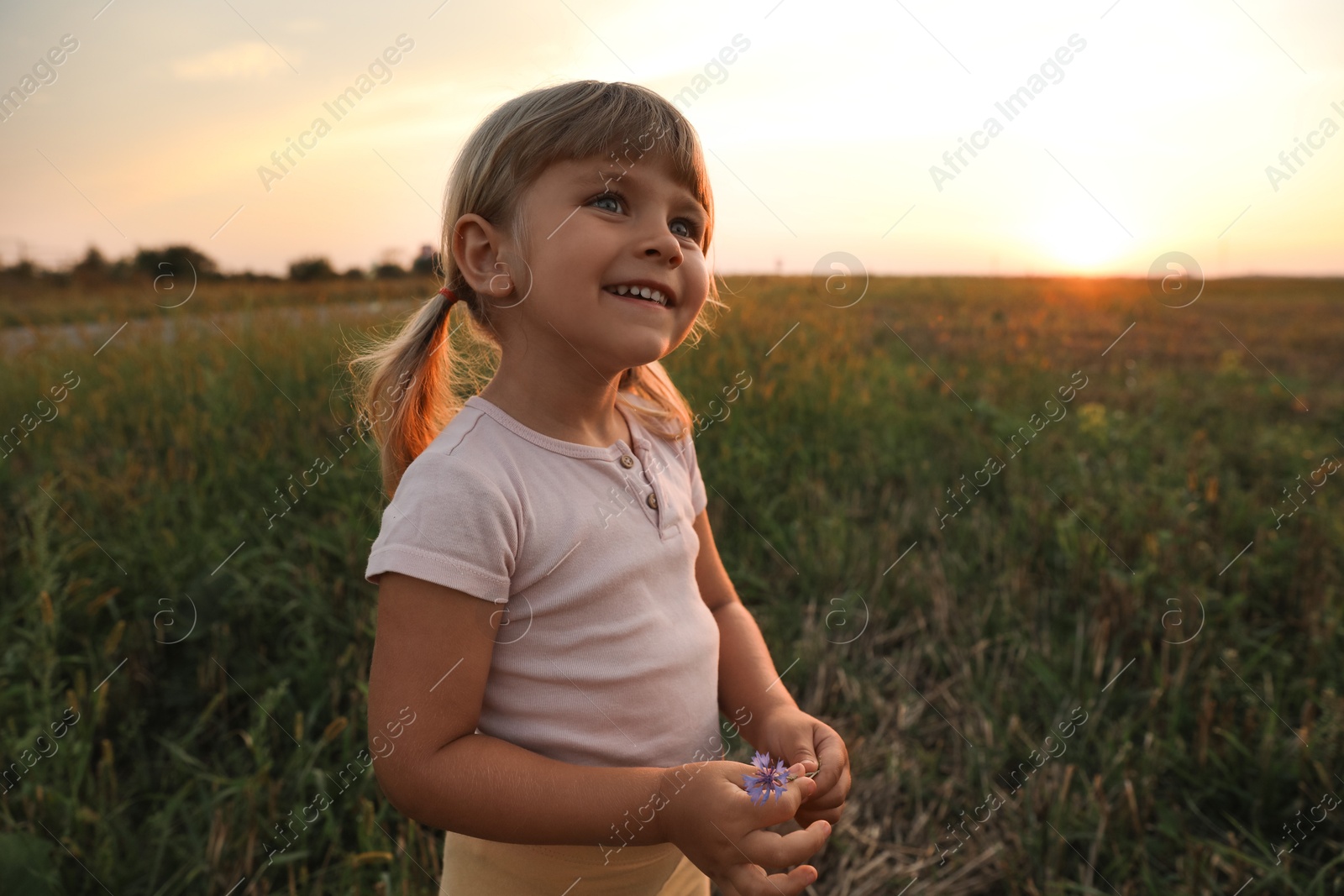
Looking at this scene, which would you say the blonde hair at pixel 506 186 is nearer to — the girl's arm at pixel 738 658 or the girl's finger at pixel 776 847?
the girl's arm at pixel 738 658

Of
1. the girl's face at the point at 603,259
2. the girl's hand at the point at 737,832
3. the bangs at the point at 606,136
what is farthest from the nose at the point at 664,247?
the girl's hand at the point at 737,832

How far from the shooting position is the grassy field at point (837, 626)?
6.56 feet

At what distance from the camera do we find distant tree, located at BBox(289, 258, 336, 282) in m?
16.2

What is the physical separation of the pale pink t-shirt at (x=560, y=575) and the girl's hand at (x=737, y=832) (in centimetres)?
18

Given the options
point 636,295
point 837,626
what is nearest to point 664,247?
point 636,295

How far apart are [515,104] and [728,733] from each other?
1.81 metres

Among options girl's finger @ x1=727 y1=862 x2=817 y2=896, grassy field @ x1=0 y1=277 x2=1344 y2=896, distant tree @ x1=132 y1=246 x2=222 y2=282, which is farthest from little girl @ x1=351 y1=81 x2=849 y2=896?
distant tree @ x1=132 y1=246 x2=222 y2=282

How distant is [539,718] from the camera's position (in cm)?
110

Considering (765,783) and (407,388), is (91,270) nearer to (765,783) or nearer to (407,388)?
(407,388)

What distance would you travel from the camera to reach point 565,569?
109cm

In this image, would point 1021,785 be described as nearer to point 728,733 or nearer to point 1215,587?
point 728,733

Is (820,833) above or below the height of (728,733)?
above

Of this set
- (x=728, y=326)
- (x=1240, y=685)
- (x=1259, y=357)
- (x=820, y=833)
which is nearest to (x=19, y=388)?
(x=728, y=326)

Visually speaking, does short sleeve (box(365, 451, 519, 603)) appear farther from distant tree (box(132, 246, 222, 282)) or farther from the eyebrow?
distant tree (box(132, 246, 222, 282))
